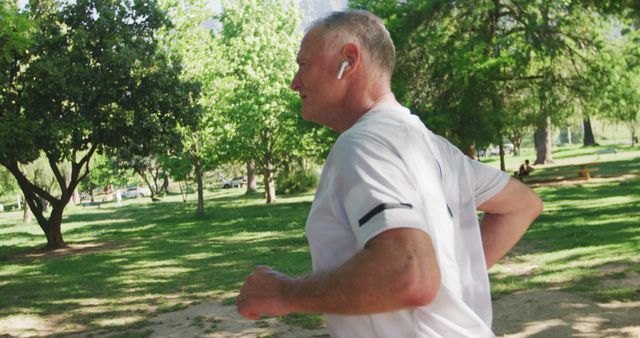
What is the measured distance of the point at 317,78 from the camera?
74.3 inches

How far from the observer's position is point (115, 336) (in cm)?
865

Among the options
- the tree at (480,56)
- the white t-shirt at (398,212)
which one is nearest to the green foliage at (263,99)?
the tree at (480,56)

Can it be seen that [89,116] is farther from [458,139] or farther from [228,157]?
[228,157]

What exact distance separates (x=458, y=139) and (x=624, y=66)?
5.70 m

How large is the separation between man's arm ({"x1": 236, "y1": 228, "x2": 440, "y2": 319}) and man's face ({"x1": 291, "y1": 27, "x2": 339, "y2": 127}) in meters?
0.50

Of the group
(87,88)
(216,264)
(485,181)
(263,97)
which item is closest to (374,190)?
(485,181)

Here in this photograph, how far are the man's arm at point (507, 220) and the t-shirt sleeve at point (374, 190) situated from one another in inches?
30.0

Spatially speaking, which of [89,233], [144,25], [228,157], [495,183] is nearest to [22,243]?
[89,233]

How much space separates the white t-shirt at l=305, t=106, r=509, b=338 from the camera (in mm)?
1514

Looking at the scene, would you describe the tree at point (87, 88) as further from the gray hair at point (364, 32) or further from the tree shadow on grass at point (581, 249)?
the gray hair at point (364, 32)

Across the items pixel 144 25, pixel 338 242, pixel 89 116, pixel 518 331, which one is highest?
pixel 144 25

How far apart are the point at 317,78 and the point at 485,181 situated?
2.00 feet

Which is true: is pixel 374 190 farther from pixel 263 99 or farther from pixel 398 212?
pixel 263 99

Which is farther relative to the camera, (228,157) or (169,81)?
(228,157)
